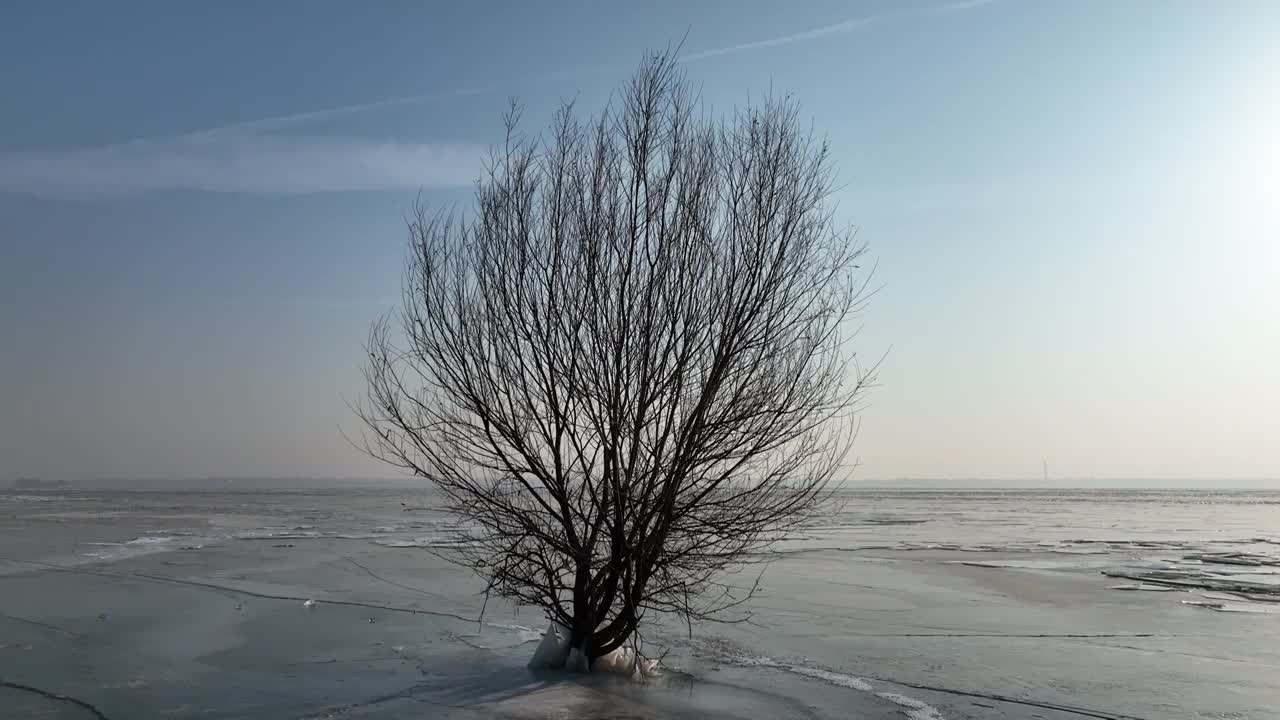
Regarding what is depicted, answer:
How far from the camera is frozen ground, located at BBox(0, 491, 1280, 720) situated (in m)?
7.88

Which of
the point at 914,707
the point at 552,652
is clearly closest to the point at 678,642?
the point at 552,652

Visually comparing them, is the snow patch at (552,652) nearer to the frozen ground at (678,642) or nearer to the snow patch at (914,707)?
the frozen ground at (678,642)

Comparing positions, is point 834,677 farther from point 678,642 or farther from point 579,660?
point 579,660

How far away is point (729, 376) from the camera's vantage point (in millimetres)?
8320

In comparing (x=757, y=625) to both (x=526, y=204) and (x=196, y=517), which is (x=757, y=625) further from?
(x=196, y=517)

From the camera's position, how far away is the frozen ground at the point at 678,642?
788 centimetres

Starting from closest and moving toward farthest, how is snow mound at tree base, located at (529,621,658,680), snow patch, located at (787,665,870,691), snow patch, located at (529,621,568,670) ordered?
snow patch, located at (787,665,870,691)
snow mound at tree base, located at (529,621,658,680)
snow patch, located at (529,621,568,670)

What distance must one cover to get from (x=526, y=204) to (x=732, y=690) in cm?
487

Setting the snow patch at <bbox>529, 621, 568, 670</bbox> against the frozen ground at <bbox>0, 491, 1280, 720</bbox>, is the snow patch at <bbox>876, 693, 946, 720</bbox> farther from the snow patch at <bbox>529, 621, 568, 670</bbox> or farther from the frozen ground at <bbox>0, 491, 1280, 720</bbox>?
the snow patch at <bbox>529, 621, 568, 670</bbox>

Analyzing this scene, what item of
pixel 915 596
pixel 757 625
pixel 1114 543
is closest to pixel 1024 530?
pixel 1114 543

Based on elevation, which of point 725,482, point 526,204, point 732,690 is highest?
point 526,204

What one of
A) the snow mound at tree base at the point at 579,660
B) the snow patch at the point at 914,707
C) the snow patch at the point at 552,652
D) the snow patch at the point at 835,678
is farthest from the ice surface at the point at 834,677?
the snow patch at the point at 552,652

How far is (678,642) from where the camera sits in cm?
1087

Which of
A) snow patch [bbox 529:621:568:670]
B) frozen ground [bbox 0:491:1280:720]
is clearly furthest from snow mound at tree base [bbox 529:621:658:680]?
frozen ground [bbox 0:491:1280:720]
